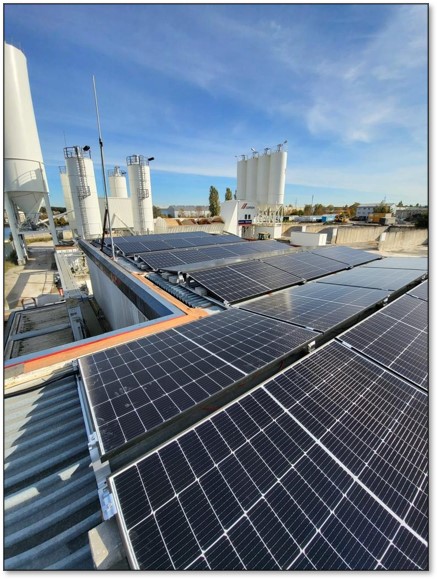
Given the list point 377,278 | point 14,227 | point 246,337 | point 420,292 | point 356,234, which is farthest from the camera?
point 356,234

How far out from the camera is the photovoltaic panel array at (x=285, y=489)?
2.43 m

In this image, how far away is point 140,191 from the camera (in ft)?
118

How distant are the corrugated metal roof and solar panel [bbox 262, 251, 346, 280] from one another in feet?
33.3

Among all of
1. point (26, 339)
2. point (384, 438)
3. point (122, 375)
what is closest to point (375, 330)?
point (384, 438)

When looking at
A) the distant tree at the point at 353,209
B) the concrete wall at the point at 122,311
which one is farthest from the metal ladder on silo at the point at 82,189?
the distant tree at the point at 353,209

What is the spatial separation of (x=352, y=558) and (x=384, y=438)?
5.80ft

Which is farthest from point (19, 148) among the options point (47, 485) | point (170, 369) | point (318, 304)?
point (47, 485)

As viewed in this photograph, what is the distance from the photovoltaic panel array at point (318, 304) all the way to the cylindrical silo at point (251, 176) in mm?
41280

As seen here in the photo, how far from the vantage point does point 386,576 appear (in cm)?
260

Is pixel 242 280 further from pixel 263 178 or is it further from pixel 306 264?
pixel 263 178

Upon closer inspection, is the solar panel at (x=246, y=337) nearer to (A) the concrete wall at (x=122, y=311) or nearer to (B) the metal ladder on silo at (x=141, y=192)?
(A) the concrete wall at (x=122, y=311)

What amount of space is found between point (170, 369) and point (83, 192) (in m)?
36.3

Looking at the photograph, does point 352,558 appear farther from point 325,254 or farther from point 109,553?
point 325,254

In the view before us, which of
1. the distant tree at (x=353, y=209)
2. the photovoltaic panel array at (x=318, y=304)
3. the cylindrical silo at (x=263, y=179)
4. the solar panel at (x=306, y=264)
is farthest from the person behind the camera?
the distant tree at (x=353, y=209)
